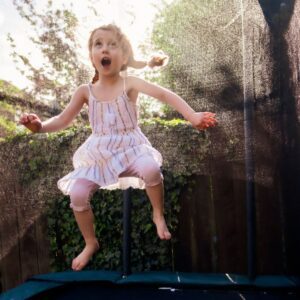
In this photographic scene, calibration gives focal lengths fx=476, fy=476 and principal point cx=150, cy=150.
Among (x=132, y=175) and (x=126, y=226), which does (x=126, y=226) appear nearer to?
(x=126, y=226)

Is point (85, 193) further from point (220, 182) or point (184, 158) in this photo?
point (220, 182)

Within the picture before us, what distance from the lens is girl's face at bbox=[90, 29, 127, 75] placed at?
1.58 meters

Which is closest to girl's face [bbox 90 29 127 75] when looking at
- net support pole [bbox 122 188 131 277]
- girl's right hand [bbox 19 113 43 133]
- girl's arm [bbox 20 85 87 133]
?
girl's arm [bbox 20 85 87 133]

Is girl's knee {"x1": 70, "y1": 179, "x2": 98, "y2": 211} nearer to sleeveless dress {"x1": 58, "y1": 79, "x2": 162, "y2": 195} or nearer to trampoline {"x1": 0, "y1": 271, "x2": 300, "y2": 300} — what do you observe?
sleeveless dress {"x1": 58, "y1": 79, "x2": 162, "y2": 195}

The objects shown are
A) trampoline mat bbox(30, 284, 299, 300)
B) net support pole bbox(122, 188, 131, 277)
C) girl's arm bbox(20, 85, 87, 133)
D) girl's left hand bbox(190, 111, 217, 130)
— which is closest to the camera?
girl's left hand bbox(190, 111, 217, 130)

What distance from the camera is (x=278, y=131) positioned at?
2.33 meters

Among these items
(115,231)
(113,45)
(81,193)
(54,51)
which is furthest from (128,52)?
(115,231)

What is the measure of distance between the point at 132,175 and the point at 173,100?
11.1 inches

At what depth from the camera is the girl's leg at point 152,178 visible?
151 centimetres

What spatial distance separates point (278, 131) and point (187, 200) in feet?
2.37

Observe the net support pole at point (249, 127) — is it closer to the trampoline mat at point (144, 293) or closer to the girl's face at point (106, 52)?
the trampoline mat at point (144, 293)

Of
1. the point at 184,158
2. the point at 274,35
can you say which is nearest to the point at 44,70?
the point at 184,158

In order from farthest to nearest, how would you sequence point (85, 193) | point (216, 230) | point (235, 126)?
A: point (216, 230) < point (235, 126) < point (85, 193)

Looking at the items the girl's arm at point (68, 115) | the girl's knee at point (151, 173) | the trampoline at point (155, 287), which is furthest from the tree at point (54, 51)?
the trampoline at point (155, 287)
